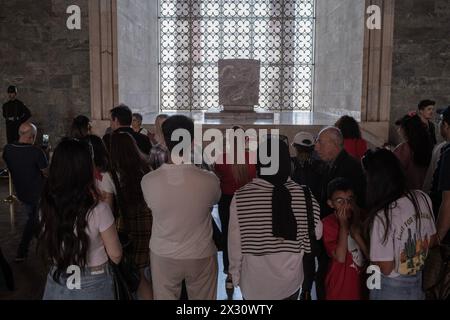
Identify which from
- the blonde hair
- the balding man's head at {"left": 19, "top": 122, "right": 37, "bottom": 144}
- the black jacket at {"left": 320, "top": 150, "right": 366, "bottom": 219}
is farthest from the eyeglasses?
the balding man's head at {"left": 19, "top": 122, "right": 37, "bottom": 144}

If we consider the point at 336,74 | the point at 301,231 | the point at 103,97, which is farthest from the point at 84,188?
the point at 336,74

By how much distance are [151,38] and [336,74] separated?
478 cm

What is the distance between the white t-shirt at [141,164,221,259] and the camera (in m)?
2.78

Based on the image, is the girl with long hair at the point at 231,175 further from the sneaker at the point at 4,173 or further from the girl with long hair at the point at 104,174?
the sneaker at the point at 4,173

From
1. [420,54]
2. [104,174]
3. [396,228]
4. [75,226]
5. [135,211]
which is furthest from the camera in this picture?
Answer: [420,54]

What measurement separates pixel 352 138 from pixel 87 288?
2911 mm

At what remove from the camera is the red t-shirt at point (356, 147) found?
4.63 meters

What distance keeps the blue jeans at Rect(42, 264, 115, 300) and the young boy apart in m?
1.21

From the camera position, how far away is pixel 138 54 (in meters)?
12.1

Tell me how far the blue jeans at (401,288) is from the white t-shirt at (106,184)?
1.65 metres

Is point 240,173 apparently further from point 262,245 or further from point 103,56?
point 103,56

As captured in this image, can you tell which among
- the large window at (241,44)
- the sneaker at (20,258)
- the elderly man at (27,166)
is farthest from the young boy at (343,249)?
the large window at (241,44)

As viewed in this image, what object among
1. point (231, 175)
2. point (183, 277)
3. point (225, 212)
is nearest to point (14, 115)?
point (225, 212)

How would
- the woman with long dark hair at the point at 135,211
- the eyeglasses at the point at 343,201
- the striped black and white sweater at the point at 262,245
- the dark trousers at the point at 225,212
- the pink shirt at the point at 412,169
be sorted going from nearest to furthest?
the striped black and white sweater at the point at 262,245 < the eyeglasses at the point at 343,201 < the woman with long dark hair at the point at 135,211 < the dark trousers at the point at 225,212 < the pink shirt at the point at 412,169
